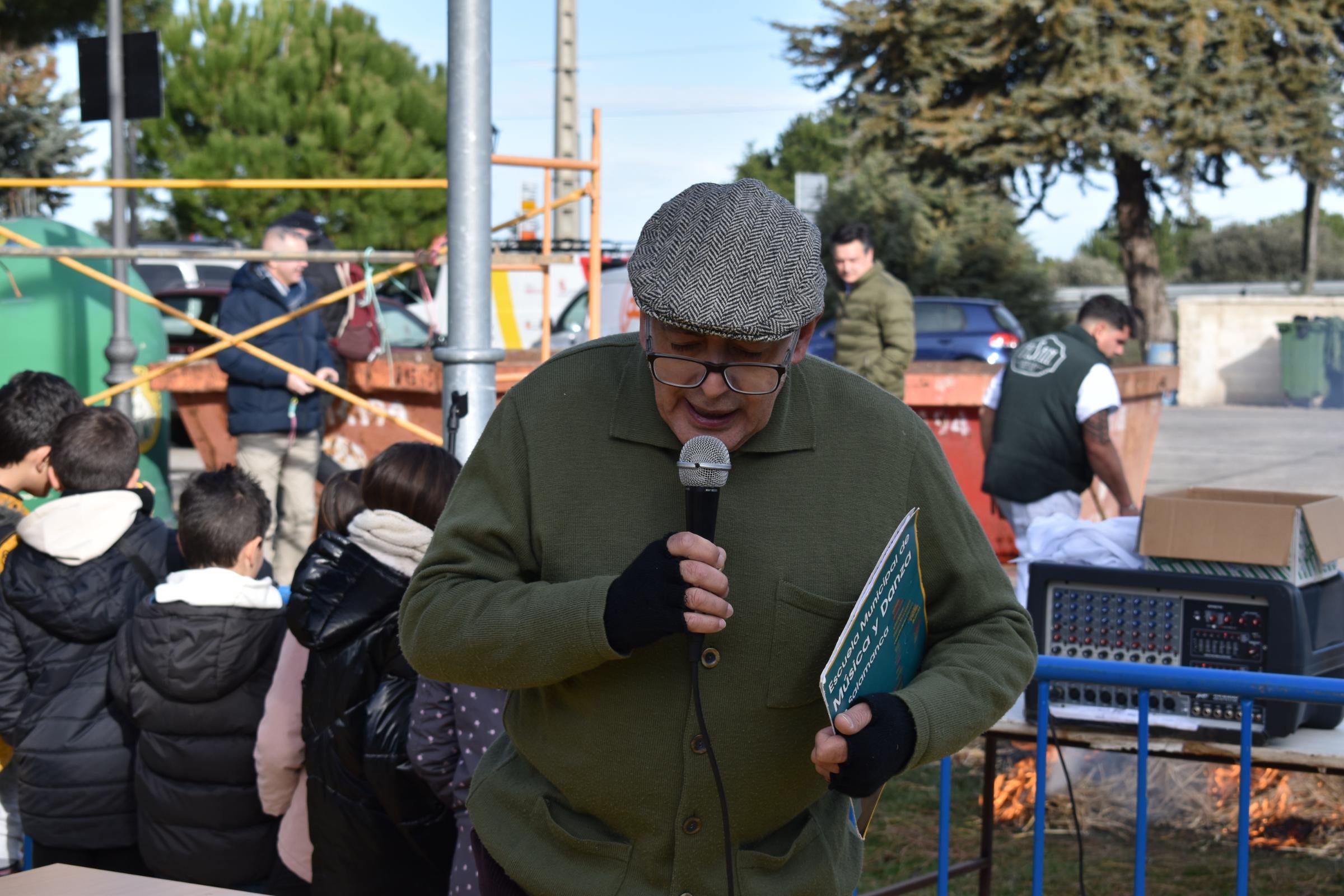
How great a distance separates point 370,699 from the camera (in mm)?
3064

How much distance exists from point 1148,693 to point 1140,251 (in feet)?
78.9

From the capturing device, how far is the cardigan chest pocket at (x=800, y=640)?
1807 millimetres

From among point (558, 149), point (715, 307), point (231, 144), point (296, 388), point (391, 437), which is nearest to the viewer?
point (715, 307)

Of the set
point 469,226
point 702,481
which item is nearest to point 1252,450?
point 469,226

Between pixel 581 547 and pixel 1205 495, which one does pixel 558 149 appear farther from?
pixel 581 547

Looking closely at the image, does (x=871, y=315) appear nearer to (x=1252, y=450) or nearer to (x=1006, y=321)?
(x=1252, y=450)

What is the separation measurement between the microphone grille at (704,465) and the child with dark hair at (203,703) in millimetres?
2067

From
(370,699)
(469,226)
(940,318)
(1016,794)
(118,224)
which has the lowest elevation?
(1016,794)

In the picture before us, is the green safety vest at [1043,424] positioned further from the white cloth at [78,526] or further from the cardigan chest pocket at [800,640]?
the cardigan chest pocket at [800,640]

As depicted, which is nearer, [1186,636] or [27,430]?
[1186,636]

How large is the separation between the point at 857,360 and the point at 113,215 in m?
4.71

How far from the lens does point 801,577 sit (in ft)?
5.96

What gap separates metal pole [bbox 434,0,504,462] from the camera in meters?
3.95

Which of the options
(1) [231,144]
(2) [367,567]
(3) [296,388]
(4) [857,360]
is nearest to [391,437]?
(3) [296,388]
